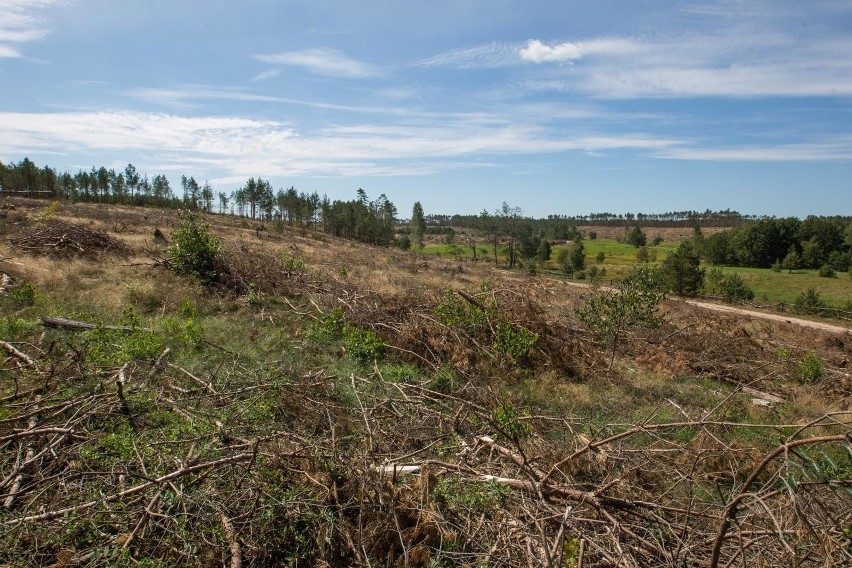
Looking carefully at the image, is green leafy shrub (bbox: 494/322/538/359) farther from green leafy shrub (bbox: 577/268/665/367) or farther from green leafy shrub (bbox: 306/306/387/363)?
green leafy shrub (bbox: 306/306/387/363)

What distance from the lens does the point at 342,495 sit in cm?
346

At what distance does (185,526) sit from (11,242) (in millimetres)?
15852

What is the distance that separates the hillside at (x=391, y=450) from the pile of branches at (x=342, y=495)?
0.02 meters

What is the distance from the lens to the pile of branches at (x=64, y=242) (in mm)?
Answer: 13416

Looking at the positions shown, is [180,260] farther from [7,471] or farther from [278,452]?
[278,452]

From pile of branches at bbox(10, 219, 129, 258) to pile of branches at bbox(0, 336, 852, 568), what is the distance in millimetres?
11476

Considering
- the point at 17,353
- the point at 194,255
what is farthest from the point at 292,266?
the point at 17,353

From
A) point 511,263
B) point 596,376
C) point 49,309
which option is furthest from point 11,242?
point 511,263

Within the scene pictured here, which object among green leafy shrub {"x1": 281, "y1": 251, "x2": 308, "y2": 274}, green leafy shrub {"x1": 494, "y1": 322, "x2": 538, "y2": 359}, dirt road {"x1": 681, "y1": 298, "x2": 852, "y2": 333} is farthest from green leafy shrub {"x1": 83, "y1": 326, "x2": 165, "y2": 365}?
dirt road {"x1": 681, "y1": 298, "x2": 852, "y2": 333}

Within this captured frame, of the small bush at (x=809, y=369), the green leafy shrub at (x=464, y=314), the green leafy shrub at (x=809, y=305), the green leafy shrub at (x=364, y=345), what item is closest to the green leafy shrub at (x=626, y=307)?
the green leafy shrub at (x=464, y=314)

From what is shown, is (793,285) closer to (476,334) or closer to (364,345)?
(476,334)

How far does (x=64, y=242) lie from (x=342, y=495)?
15282 mm

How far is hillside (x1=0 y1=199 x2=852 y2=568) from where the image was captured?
2.72 metres

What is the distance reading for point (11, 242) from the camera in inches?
538
